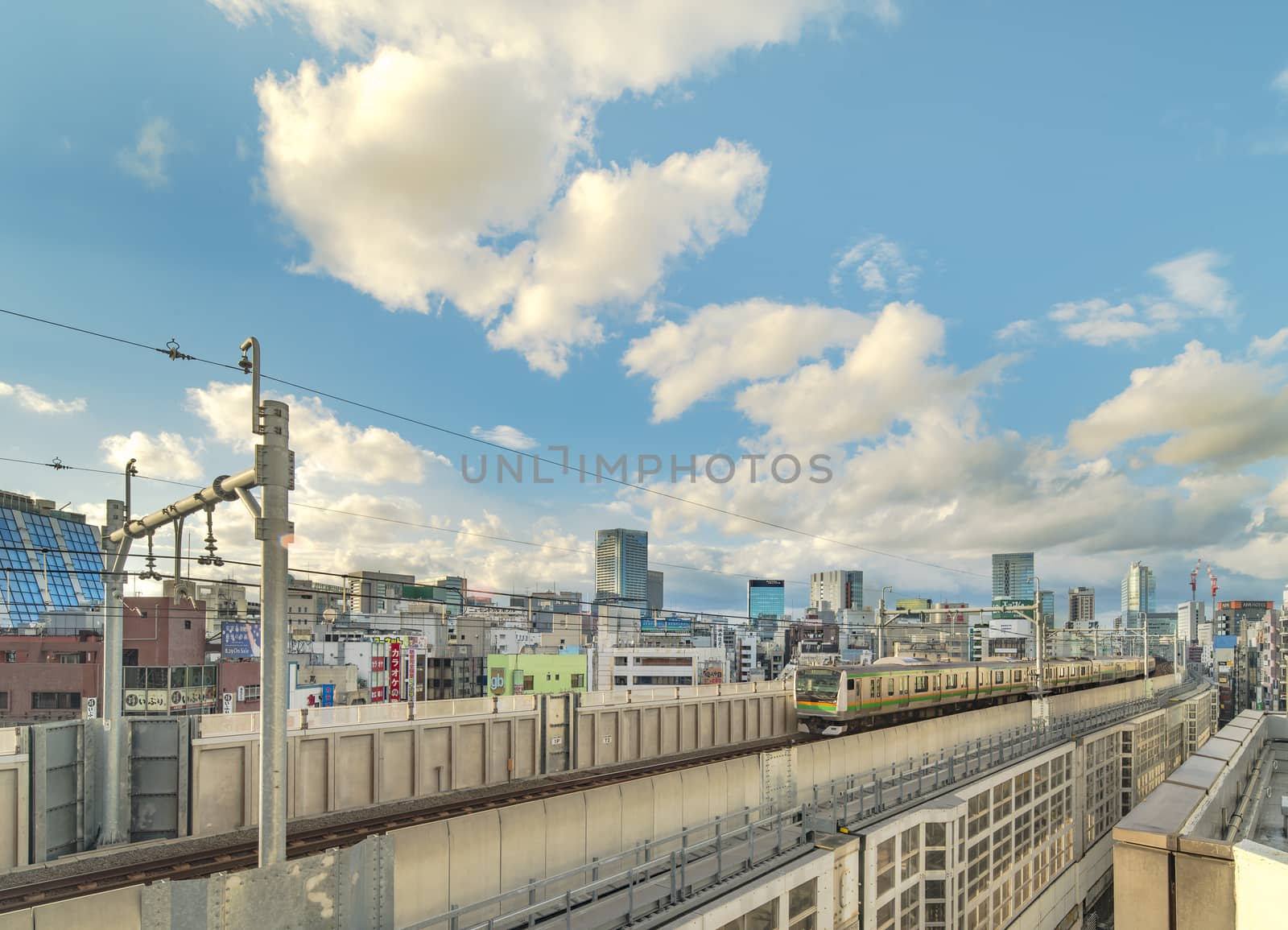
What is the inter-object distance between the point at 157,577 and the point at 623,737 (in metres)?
18.2

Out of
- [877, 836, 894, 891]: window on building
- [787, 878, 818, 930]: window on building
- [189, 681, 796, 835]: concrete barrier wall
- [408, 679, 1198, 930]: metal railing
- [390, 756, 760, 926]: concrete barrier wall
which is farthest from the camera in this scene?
[877, 836, 894, 891]: window on building

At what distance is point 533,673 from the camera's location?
8656 cm

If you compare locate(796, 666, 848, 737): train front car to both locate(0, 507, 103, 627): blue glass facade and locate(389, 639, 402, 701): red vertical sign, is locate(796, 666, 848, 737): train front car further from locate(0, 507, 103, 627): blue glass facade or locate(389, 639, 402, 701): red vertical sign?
locate(0, 507, 103, 627): blue glass facade

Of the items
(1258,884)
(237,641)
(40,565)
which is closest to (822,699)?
(1258,884)

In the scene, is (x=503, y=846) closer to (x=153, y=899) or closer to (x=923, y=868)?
(x=153, y=899)

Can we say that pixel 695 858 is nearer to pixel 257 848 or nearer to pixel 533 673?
pixel 257 848

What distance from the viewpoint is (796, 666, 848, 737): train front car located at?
35281 mm

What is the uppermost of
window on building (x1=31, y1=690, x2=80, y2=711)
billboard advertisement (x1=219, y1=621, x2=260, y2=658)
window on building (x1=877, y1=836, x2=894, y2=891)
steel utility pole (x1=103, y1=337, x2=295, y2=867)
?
steel utility pole (x1=103, y1=337, x2=295, y2=867)

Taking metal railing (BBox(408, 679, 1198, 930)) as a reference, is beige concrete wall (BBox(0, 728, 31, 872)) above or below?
above

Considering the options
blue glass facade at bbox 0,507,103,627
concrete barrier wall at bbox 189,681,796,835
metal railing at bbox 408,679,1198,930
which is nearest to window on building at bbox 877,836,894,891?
metal railing at bbox 408,679,1198,930

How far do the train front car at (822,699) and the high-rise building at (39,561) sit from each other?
121m

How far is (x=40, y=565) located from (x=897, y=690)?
136567 millimetres

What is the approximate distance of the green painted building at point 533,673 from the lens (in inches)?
3371

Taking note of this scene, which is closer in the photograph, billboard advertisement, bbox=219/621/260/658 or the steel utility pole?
the steel utility pole
